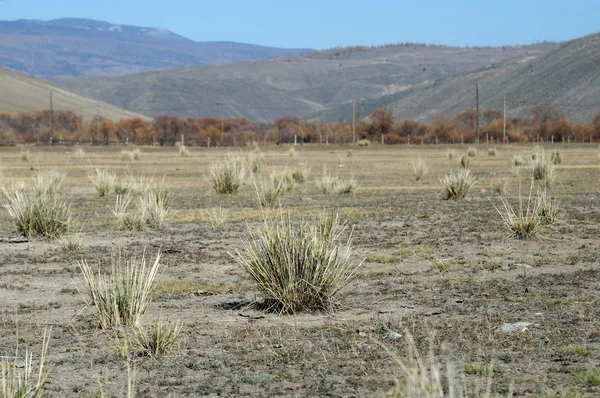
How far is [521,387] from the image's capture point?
22.4 feet

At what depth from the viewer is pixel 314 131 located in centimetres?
10094

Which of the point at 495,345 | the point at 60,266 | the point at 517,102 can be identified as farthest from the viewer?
the point at 517,102

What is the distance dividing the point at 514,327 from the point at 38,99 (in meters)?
168

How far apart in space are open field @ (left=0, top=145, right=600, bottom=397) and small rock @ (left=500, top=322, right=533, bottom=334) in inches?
2.0

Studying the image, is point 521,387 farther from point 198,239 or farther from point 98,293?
point 198,239

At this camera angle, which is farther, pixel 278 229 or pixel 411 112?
pixel 411 112

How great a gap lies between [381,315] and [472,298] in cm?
128

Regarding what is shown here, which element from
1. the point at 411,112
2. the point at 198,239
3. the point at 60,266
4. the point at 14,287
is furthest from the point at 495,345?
the point at 411,112

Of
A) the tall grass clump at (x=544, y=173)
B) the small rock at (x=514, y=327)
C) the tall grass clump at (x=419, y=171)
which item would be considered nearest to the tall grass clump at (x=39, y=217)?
the small rock at (x=514, y=327)

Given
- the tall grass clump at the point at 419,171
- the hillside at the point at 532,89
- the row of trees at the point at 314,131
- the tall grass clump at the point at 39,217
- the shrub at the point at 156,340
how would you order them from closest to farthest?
the shrub at the point at 156,340, the tall grass clump at the point at 39,217, the tall grass clump at the point at 419,171, the row of trees at the point at 314,131, the hillside at the point at 532,89

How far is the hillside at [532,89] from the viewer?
129625 millimetres

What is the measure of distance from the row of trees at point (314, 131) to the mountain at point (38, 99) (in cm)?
3971

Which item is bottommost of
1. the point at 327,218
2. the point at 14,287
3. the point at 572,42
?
the point at 14,287

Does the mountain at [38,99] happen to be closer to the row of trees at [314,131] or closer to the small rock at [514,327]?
the row of trees at [314,131]
